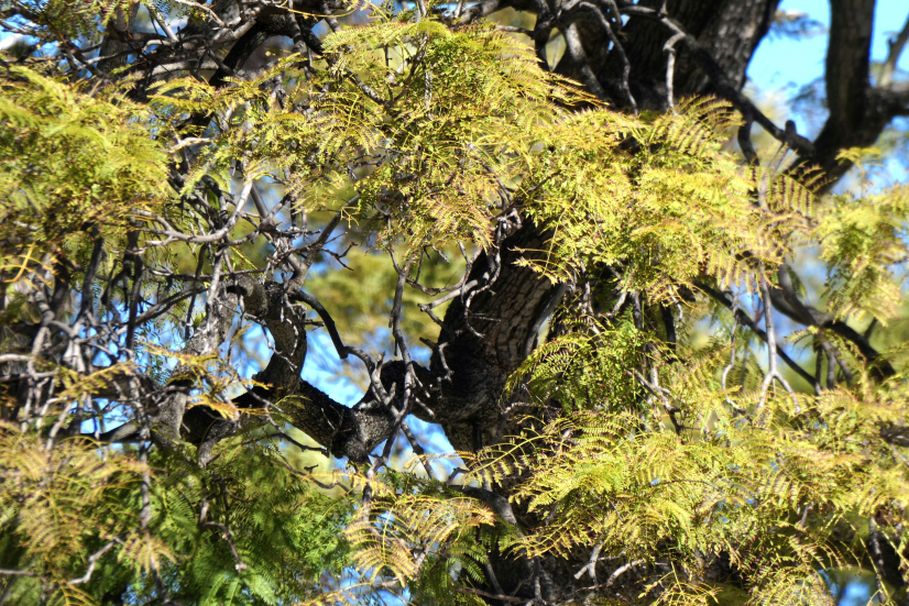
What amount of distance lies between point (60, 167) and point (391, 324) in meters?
1.00

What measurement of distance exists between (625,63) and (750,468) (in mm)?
1478

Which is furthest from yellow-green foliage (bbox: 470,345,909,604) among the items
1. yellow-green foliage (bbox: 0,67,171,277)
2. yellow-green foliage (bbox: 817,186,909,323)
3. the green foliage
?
yellow-green foliage (bbox: 0,67,171,277)

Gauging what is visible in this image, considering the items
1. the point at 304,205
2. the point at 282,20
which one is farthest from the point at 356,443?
the point at 282,20

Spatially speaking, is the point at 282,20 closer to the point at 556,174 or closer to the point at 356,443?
the point at 556,174

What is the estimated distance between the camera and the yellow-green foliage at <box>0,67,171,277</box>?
6.12 ft

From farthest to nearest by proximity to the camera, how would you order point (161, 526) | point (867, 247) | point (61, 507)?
point (867, 247) < point (161, 526) < point (61, 507)

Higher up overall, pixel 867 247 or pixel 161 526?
pixel 867 247

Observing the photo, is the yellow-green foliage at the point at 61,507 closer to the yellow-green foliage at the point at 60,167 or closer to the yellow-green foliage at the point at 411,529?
the yellow-green foliage at the point at 60,167

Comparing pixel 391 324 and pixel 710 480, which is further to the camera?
pixel 391 324

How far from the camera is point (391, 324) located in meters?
2.64

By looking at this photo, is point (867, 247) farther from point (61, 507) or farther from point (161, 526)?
point (61, 507)

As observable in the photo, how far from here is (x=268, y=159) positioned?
2.30 meters

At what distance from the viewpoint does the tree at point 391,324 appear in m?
1.96

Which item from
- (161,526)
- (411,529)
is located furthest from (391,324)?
(161,526)
